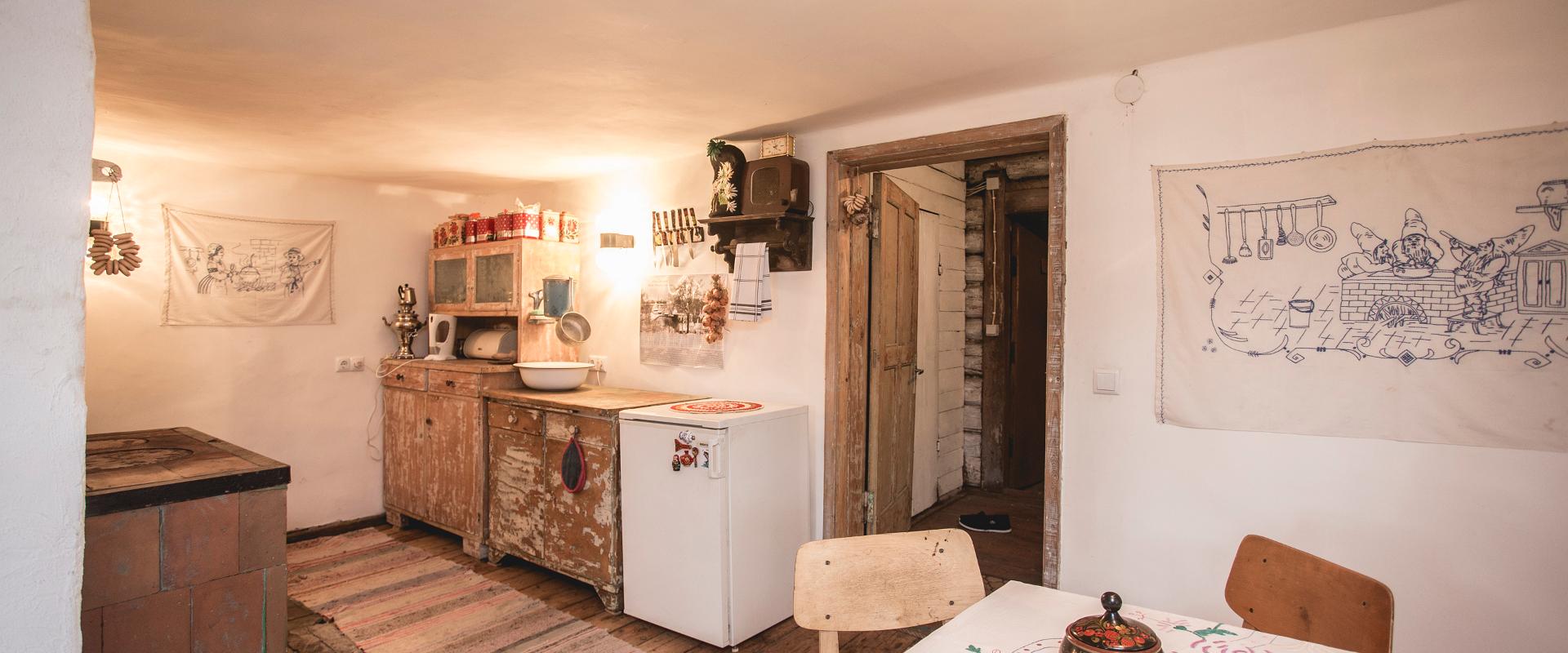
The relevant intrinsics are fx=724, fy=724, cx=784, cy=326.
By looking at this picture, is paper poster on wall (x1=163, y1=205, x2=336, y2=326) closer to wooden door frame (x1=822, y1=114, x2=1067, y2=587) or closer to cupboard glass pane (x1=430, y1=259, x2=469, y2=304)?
cupboard glass pane (x1=430, y1=259, x2=469, y2=304)

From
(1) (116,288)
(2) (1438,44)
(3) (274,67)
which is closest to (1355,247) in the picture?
(2) (1438,44)

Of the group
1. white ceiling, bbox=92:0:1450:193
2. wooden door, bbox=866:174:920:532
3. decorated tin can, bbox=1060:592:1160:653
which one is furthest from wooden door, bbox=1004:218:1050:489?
decorated tin can, bbox=1060:592:1160:653

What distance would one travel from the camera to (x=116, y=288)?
12.5ft

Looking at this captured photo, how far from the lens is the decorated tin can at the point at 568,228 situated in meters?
4.38

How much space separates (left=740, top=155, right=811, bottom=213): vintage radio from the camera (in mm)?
3256

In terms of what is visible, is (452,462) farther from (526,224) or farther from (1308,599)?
(1308,599)

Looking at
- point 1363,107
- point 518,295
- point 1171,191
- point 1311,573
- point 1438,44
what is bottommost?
point 1311,573

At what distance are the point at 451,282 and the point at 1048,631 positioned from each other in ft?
14.0

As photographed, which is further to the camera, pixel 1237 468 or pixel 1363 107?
pixel 1237 468

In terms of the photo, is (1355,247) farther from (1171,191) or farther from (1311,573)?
(1311,573)

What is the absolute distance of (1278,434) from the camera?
231cm

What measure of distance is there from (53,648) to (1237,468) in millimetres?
2919

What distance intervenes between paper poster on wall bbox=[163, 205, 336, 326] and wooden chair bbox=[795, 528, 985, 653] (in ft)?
13.5

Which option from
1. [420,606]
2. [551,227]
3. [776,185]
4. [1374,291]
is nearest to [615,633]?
[420,606]
